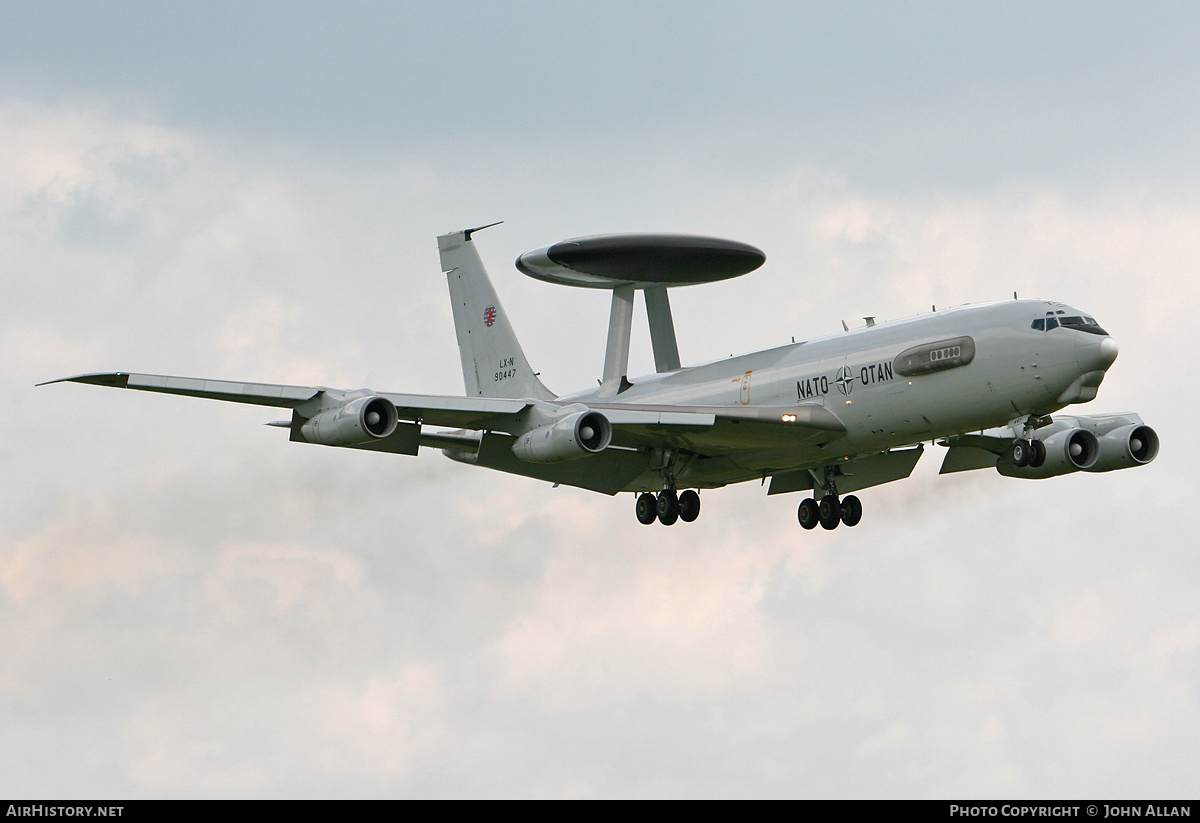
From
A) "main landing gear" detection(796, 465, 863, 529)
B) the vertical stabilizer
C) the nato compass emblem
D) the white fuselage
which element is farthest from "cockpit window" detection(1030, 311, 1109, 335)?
the vertical stabilizer

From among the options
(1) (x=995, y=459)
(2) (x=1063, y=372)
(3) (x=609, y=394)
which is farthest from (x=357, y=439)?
(1) (x=995, y=459)

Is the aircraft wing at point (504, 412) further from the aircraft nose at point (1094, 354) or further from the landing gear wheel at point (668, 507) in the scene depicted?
the aircraft nose at point (1094, 354)

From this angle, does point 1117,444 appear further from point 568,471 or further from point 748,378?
point 568,471

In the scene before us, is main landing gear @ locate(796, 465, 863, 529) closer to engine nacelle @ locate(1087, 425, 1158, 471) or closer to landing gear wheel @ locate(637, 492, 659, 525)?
landing gear wheel @ locate(637, 492, 659, 525)

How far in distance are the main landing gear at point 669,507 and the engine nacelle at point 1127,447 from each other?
1254 centimetres

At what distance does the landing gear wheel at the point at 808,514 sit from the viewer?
52.4m

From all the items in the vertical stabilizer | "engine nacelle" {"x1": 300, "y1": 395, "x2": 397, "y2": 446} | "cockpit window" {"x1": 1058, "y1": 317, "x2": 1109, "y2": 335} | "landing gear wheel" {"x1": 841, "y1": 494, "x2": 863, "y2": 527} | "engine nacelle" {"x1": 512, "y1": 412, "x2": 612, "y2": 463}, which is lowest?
"landing gear wheel" {"x1": 841, "y1": 494, "x2": 863, "y2": 527}

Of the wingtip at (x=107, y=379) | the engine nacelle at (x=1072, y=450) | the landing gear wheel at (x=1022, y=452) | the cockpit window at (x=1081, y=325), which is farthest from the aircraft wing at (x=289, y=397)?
the engine nacelle at (x=1072, y=450)

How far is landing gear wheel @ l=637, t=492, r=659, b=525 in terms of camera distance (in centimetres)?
4991

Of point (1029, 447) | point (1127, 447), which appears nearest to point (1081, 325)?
point (1029, 447)

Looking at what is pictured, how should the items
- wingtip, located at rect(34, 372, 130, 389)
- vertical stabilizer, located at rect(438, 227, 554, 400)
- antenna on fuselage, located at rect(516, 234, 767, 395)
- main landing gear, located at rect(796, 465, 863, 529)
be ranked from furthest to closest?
vertical stabilizer, located at rect(438, 227, 554, 400), antenna on fuselage, located at rect(516, 234, 767, 395), main landing gear, located at rect(796, 465, 863, 529), wingtip, located at rect(34, 372, 130, 389)

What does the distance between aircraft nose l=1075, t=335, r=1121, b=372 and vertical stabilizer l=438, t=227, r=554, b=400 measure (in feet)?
71.7
